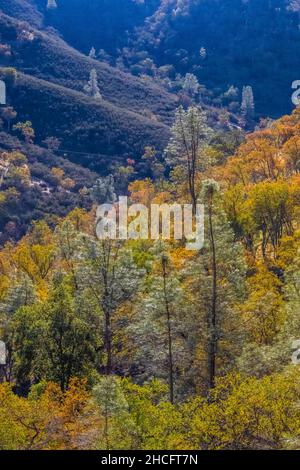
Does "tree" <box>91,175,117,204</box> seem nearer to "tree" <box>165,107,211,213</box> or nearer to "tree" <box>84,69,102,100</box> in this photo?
"tree" <box>84,69,102,100</box>

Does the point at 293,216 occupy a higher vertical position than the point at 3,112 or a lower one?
lower

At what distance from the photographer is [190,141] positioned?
5138 centimetres

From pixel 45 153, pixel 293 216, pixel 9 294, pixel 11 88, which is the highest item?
pixel 11 88

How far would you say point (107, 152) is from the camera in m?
165

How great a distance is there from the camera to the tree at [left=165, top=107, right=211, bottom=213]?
166ft

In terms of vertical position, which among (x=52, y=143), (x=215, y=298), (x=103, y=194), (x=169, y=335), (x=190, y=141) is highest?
(x=52, y=143)

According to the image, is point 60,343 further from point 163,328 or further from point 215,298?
point 215,298

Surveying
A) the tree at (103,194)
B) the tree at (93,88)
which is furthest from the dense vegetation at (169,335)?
the tree at (93,88)

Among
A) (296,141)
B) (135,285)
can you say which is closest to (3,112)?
(296,141)

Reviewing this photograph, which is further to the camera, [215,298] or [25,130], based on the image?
Answer: [25,130]

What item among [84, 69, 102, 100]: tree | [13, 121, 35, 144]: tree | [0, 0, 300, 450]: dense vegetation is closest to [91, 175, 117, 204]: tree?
[13, 121, 35, 144]: tree

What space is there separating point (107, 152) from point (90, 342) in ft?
441

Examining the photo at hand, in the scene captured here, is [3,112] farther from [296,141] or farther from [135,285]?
[135,285]

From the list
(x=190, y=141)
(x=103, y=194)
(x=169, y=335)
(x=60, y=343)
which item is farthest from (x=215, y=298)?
(x=103, y=194)
